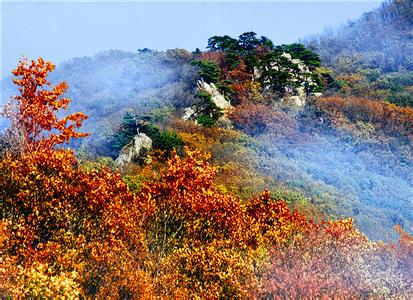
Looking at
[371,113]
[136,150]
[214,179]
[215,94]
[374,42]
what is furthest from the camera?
[374,42]

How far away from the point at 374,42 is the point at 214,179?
66.9m

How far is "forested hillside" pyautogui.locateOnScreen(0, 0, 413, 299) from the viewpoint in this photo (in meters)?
12.2

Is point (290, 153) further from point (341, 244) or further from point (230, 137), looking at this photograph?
point (341, 244)

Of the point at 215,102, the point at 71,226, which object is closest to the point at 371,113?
the point at 215,102

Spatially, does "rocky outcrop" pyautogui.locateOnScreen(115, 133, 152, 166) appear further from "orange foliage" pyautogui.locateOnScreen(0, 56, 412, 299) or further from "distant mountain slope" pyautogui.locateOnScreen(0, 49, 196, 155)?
"orange foliage" pyautogui.locateOnScreen(0, 56, 412, 299)

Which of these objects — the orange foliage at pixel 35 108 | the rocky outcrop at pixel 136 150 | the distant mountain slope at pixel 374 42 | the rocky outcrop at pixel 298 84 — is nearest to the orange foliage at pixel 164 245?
the orange foliage at pixel 35 108

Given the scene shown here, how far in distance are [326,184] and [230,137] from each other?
24.9 feet

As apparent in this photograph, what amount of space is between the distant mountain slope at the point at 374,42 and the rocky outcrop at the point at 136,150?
4309 cm

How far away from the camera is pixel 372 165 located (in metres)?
36.0

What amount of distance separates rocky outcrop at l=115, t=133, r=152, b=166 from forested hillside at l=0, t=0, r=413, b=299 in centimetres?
9

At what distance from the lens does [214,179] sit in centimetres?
2756

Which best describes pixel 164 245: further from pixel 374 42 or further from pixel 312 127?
pixel 374 42

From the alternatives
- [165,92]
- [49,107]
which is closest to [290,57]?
[165,92]

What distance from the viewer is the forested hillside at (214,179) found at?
12.2 m
